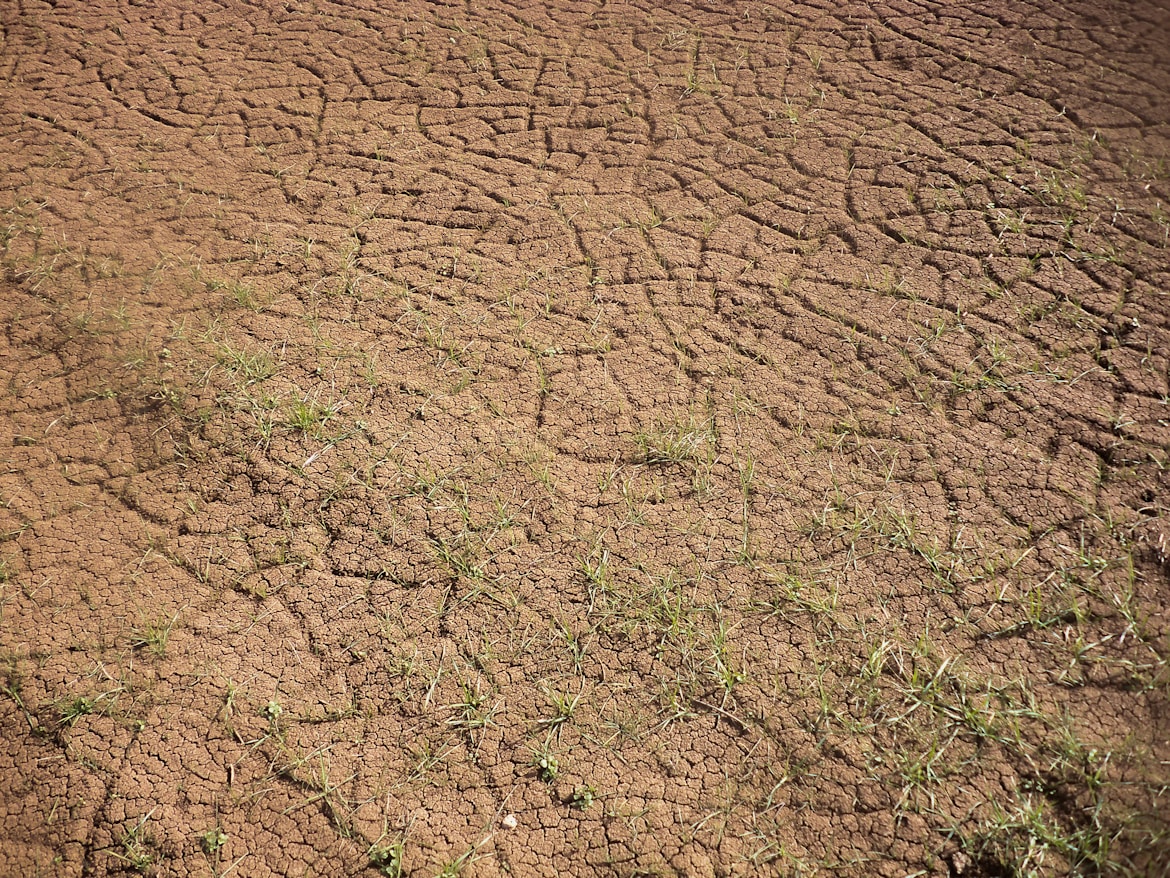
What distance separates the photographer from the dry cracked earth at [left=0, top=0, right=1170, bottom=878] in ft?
7.54

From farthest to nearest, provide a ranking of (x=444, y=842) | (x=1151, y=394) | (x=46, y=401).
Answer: (x=46, y=401), (x=1151, y=394), (x=444, y=842)

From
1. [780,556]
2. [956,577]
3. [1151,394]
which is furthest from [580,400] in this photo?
[1151,394]

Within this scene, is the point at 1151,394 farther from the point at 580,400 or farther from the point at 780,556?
the point at 580,400

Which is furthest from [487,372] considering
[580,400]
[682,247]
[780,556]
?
[780,556]

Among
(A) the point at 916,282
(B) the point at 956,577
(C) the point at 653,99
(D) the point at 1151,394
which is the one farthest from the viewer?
(C) the point at 653,99

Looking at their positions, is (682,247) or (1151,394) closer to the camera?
(1151,394)

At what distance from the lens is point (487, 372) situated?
11.0 feet

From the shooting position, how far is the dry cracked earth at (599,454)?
230 centimetres

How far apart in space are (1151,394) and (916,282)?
94cm

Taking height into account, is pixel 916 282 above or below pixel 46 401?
above

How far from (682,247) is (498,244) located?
81 centimetres

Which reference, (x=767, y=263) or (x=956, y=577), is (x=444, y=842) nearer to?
(x=956, y=577)

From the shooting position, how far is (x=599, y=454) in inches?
122

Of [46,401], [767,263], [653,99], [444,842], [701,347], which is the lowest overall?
[444,842]
